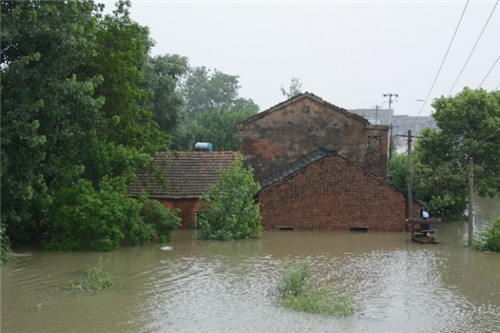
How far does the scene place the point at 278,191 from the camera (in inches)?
1167

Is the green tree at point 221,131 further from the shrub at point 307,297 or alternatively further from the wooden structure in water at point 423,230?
the shrub at point 307,297

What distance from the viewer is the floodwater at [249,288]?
512 inches

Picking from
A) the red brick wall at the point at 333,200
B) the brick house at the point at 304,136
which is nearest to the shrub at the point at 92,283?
the red brick wall at the point at 333,200

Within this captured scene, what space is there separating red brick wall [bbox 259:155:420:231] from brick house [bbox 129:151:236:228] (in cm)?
314

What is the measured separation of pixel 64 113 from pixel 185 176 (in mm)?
13874

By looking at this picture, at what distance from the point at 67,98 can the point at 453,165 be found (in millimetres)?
22697

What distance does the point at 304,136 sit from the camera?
34.4 metres

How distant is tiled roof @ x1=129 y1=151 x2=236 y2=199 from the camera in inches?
1178

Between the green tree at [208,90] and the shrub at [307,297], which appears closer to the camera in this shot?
the shrub at [307,297]

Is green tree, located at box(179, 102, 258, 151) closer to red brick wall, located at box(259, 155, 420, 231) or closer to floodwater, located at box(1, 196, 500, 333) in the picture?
red brick wall, located at box(259, 155, 420, 231)

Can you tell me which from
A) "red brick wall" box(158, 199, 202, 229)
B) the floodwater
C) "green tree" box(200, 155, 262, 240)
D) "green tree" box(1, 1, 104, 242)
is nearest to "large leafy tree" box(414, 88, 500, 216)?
the floodwater

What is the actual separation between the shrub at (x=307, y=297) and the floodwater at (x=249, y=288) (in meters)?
0.28

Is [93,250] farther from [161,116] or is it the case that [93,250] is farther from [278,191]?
[161,116]

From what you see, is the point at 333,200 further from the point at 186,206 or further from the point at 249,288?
the point at 249,288
